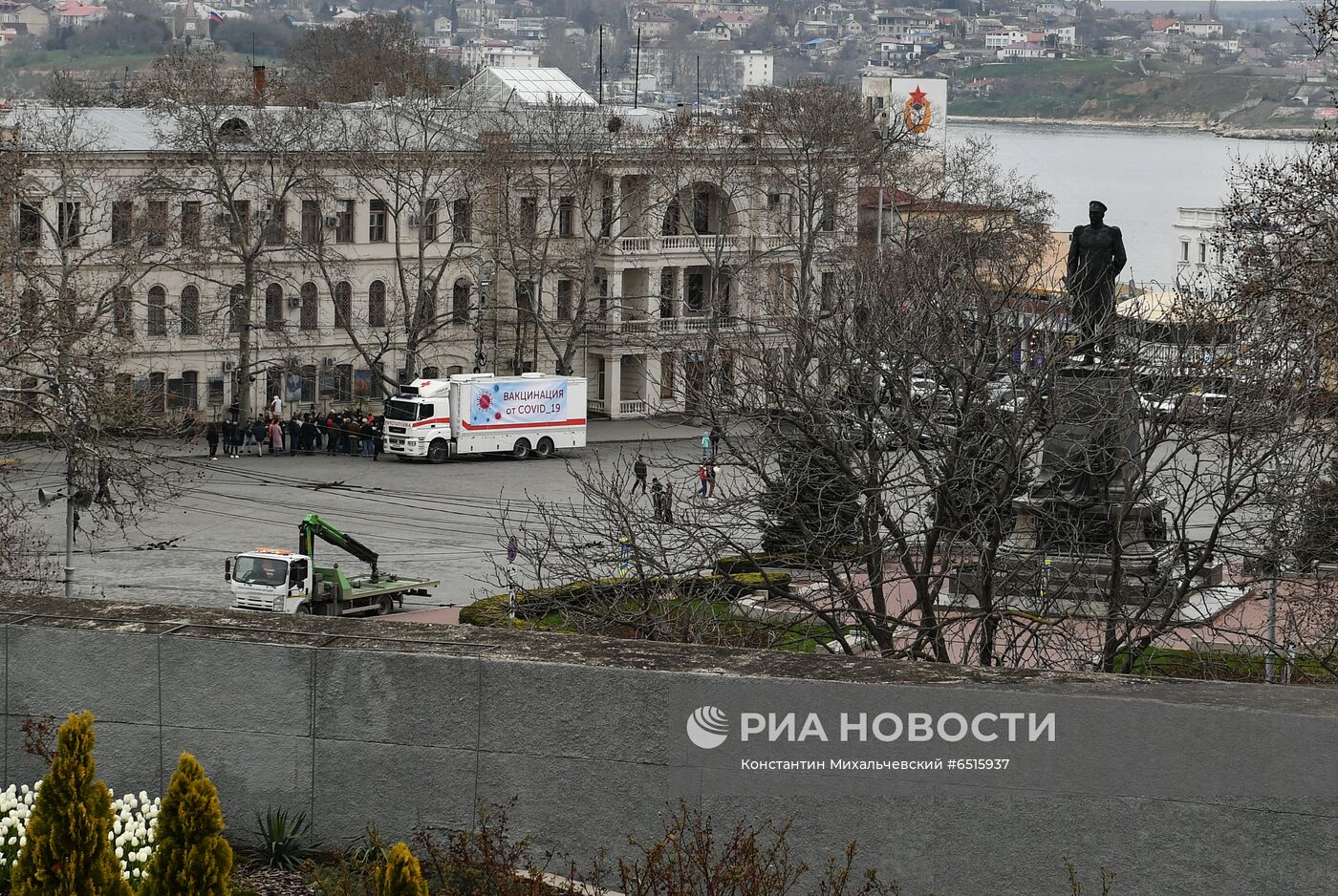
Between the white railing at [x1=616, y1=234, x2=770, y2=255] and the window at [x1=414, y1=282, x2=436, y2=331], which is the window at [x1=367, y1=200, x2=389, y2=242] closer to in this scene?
the window at [x1=414, y1=282, x2=436, y2=331]

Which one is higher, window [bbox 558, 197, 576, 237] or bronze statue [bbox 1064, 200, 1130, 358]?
bronze statue [bbox 1064, 200, 1130, 358]

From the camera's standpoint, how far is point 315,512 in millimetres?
44688

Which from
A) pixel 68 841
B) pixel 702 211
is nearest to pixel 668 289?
pixel 702 211

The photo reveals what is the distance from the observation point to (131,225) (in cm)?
5888

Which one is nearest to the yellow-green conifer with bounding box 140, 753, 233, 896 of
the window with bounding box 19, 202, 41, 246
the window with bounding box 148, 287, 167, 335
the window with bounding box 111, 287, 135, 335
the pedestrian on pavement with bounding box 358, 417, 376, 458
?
the window with bounding box 111, 287, 135, 335

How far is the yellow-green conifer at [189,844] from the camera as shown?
688 centimetres

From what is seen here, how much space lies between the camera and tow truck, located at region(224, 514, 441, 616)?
32.9 meters

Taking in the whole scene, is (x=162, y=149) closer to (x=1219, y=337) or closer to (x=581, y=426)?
(x=581, y=426)

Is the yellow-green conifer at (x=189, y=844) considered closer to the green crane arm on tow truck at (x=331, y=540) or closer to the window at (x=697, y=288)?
the green crane arm on tow truck at (x=331, y=540)

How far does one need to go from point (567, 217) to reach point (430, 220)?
4965 millimetres

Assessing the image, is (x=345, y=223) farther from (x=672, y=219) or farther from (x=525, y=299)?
(x=672, y=219)

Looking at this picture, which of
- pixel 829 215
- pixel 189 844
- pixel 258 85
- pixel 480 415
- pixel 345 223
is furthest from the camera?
pixel 829 215

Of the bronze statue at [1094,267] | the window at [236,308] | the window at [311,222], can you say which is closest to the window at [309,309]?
the window at [311,222]

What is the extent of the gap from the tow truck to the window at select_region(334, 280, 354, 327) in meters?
29.6
